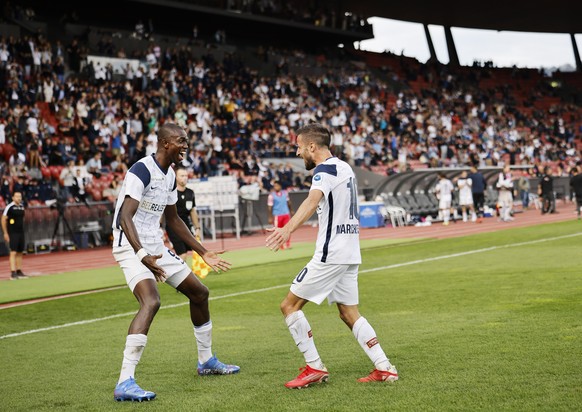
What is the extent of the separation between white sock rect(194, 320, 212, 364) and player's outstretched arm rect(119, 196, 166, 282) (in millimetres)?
856

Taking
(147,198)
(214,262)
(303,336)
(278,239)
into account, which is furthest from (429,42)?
(278,239)

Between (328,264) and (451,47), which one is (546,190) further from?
(451,47)

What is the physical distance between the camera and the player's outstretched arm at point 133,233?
7.47m

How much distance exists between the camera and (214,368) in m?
8.27

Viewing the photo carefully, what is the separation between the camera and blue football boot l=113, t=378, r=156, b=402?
7230 millimetres

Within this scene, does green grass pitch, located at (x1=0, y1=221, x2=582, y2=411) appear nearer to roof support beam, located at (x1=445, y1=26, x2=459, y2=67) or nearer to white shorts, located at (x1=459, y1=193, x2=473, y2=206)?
white shorts, located at (x1=459, y1=193, x2=473, y2=206)

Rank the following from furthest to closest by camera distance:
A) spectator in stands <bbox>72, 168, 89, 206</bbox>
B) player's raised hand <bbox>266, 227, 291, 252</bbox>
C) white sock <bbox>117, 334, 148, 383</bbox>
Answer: spectator in stands <bbox>72, 168, 89, 206</bbox> < white sock <bbox>117, 334, 148, 383</bbox> < player's raised hand <bbox>266, 227, 291, 252</bbox>

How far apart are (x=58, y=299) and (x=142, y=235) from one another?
336 inches

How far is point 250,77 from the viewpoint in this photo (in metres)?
44.7

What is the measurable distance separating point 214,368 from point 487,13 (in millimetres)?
61341

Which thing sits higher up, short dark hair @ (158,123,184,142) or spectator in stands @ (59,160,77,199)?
spectator in stands @ (59,160,77,199)

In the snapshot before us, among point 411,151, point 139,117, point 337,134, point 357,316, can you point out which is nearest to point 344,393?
point 357,316

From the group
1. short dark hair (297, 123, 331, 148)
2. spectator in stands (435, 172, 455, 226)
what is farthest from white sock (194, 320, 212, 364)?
spectator in stands (435, 172, 455, 226)

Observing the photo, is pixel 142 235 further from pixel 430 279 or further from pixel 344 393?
pixel 430 279
